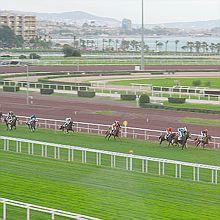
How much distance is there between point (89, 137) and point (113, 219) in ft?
34.8

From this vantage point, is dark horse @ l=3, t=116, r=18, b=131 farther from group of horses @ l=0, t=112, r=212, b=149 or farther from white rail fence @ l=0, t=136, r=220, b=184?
white rail fence @ l=0, t=136, r=220, b=184

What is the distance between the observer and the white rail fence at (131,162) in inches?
546

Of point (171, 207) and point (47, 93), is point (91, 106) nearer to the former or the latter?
point (47, 93)

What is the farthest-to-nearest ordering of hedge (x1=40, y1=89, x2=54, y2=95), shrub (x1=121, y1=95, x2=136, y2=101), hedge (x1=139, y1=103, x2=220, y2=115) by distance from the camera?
hedge (x1=40, y1=89, x2=54, y2=95) < shrub (x1=121, y1=95, x2=136, y2=101) < hedge (x1=139, y1=103, x2=220, y2=115)

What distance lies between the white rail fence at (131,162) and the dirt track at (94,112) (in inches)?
248

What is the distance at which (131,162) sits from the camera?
14656mm

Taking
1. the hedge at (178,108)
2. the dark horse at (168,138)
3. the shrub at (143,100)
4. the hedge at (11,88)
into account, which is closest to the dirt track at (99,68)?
the hedge at (11,88)

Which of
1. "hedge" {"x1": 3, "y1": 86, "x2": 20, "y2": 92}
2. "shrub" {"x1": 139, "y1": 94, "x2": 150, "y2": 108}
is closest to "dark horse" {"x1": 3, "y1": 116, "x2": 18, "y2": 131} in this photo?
"shrub" {"x1": 139, "y1": 94, "x2": 150, "y2": 108}

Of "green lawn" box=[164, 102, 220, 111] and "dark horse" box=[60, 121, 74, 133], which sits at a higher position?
"dark horse" box=[60, 121, 74, 133]

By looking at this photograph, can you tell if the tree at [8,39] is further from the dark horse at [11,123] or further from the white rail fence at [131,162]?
the white rail fence at [131,162]

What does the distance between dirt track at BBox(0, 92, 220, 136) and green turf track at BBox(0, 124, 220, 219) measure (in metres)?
8.08

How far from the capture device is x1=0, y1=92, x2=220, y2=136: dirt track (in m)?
24.9

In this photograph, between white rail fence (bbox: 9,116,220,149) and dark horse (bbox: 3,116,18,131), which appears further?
dark horse (bbox: 3,116,18,131)

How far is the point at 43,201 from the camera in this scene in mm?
11359
